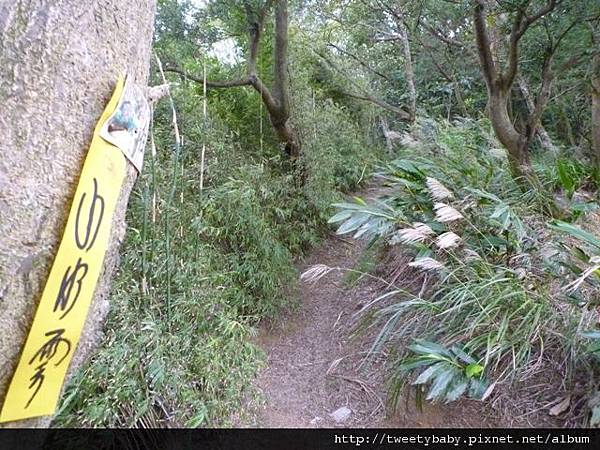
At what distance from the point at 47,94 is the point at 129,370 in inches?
44.0

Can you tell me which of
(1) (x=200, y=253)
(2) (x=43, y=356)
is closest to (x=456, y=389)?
(1) (x=200, y=253)

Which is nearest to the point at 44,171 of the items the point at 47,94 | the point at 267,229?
the point at 47,94

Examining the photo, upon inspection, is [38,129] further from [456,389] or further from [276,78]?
[276,78]

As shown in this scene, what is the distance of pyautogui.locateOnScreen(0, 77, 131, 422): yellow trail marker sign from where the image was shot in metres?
0.55

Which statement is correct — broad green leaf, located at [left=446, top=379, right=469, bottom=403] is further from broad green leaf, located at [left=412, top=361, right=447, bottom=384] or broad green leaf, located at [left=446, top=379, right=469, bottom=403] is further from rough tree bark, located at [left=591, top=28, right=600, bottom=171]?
rough tree bark, located at [left=591, top=28, right=600, bottom=171]

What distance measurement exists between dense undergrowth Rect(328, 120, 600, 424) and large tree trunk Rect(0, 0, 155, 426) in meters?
1.46

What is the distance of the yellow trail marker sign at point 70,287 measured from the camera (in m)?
0.55

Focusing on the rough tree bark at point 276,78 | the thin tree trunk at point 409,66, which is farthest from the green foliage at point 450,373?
the thin tree trunk at point 409,66

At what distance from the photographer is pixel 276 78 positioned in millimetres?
3795

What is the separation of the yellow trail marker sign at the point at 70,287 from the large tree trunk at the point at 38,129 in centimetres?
1

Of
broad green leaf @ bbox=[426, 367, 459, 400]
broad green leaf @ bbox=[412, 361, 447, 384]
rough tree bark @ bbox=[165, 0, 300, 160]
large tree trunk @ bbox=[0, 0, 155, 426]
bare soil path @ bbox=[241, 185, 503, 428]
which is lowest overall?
bare soil path @ bbox=[241, 185, 503, 428]

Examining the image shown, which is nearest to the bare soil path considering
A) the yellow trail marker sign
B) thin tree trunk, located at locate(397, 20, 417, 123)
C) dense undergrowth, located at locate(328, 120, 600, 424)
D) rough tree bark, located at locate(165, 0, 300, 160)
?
dense undergrowth, located at locate(328, 120, 600, 424)

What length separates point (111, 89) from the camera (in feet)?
2.02

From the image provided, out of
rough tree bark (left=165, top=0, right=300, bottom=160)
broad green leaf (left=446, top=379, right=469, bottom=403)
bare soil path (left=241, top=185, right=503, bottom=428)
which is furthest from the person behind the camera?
rough tree bark (left=165, top=0, right=300, bottom=160)
